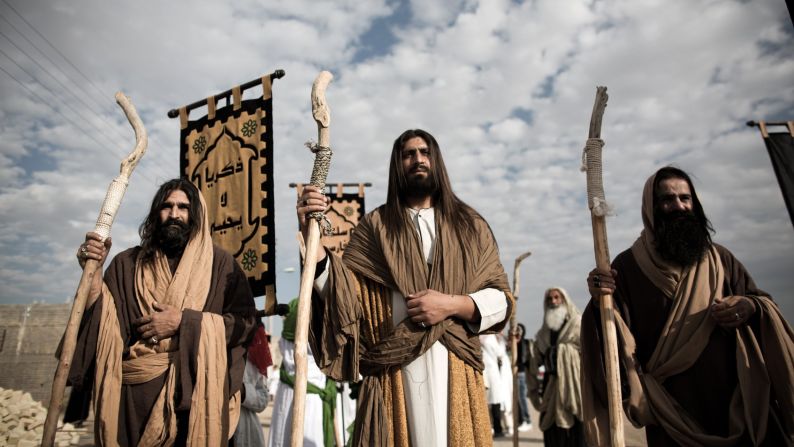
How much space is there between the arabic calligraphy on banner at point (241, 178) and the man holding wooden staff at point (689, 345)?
101 inches

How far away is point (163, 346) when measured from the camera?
8.64 ft

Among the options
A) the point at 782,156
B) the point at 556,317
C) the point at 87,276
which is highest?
the point at 782,156

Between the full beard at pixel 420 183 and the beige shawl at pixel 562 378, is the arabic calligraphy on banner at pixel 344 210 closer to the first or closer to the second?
the beige shawl at pixel 562 378

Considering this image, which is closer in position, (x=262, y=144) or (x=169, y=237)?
(x=169, y=237)

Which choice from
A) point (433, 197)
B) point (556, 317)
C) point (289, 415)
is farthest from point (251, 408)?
point (556, 317)

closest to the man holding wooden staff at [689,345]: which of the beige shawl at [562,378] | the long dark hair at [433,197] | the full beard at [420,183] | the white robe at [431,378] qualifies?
the white robe at [431,378]

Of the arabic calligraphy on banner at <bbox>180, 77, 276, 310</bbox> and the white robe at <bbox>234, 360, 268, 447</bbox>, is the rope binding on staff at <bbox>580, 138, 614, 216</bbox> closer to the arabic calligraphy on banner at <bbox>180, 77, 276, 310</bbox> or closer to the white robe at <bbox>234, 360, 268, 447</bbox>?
the arabic calligraphy on banner at <bbox>180, 77, 276, 310</bbox>

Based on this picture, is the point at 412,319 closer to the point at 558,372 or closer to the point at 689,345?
the point at 689,345

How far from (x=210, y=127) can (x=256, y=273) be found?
1551 millimetres

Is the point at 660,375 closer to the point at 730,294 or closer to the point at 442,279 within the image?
the point at 730,294

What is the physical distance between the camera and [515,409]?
216 inches

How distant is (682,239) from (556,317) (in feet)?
11.9

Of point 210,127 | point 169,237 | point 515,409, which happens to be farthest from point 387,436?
point 515,409

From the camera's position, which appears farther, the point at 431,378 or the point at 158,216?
the point at 158,216
